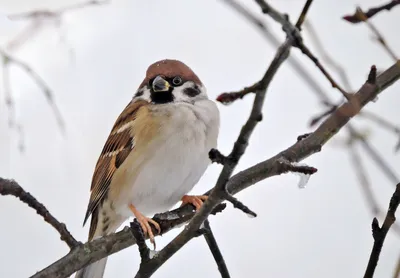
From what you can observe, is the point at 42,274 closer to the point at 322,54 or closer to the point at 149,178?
the point at 149,178

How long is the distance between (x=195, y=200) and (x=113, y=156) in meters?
0.46

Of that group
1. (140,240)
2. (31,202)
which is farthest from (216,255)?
(31,202)

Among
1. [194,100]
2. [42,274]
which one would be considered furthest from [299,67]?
[194,100]

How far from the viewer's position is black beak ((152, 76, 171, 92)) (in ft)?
8.09

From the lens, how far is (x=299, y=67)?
0.89m

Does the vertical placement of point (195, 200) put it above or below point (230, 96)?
above

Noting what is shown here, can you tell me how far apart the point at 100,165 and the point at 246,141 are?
167 centimetres

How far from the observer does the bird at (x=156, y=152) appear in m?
2.31

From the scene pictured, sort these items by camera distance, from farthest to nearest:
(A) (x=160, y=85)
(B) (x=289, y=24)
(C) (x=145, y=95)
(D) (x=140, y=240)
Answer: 1. (C) (x=145, y=95)
2. (A) (x=160, y=85)
3. (D) (x=140, y=240)
4. (B) (x=289, y=24)

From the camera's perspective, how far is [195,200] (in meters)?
2.26

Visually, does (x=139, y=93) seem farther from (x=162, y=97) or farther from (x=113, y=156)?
(x=113, y=156)

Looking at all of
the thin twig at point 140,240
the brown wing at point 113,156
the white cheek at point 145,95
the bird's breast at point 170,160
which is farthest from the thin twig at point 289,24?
the white cheek at point 145,95

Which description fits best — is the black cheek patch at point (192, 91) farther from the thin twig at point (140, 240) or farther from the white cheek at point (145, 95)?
the thin twig at point (140, 240)

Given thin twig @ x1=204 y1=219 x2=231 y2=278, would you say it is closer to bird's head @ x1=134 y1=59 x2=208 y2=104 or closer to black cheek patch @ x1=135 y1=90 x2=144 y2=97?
bird's head @ x1=134 y1=59 x2=208 y2=104
